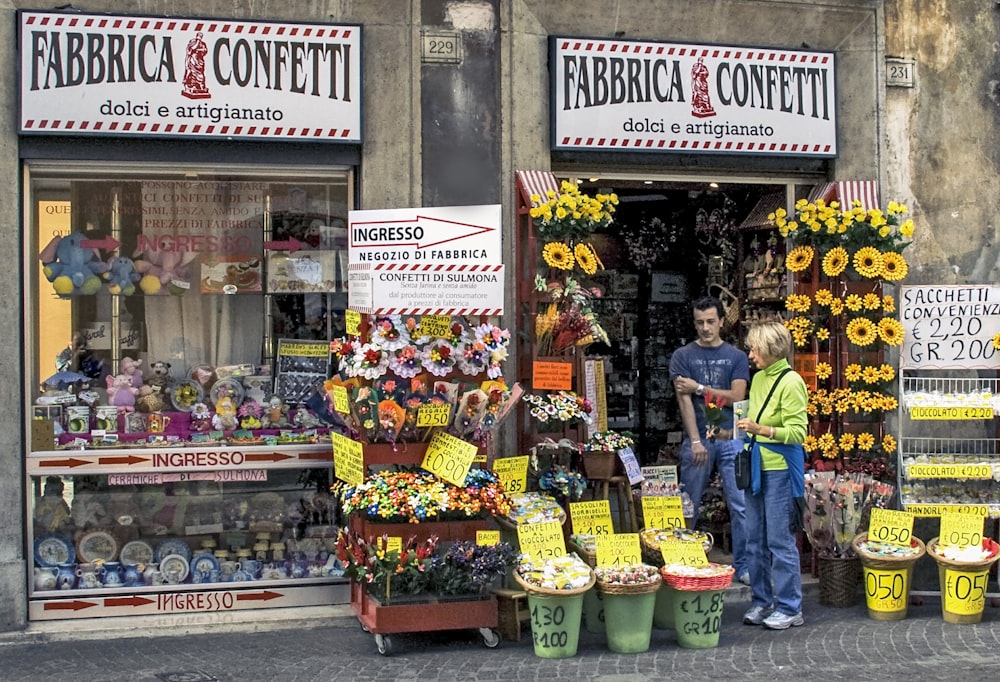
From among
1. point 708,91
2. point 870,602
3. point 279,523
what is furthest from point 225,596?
point 708,91

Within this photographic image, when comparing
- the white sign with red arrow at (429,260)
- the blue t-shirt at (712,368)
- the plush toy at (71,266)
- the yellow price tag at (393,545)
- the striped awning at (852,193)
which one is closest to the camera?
the yellow price tag at (393,545)

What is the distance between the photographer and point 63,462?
8234 mm

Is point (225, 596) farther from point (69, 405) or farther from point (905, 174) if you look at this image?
point (905, 174)

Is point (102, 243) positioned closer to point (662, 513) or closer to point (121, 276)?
point (121, 276)

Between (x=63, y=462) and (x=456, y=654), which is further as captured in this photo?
(x=63, y=462)

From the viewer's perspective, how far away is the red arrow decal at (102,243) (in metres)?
8.49

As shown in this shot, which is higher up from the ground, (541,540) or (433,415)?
(433,415)

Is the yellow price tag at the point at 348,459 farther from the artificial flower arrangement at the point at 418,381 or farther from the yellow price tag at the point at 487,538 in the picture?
the yellow price tag at the point at 487,538

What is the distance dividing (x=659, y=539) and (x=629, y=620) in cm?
91

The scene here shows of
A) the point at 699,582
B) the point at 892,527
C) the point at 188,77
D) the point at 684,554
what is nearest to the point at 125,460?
the point at 188,77

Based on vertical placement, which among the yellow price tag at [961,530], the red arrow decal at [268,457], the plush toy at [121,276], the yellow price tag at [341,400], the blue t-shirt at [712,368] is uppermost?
the plush toy at [121,276]

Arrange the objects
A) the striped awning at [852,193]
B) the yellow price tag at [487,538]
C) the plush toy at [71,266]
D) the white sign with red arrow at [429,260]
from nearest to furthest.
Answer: the yellow price tag at [487,538]
the white sign with red arrow at [429,260]
the plush toy at [71,266]
the striped awning at [852,193]

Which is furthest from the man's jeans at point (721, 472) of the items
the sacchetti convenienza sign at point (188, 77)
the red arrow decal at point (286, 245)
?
the sacchetti convenienza sign at point (188, 77)

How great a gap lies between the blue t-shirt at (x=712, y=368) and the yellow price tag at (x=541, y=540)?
1.79 m
